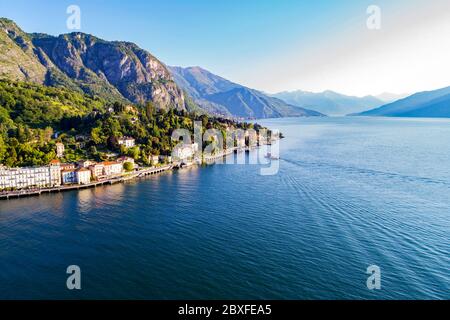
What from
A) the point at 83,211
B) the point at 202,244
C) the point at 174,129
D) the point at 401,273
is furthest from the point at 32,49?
the point at 401,273

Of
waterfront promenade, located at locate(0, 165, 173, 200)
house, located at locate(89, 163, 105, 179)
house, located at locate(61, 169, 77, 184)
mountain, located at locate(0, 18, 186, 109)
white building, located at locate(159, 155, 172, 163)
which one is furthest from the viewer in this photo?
mountain, located at locate(0, 18, 186, 109)

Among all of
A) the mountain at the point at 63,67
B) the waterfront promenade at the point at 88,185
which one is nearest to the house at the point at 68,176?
the waterfront promenade at the point at 88,185

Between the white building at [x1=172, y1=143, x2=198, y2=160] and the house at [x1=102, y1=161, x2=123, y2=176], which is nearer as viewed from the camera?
the house at [x1=102, y1=161, x2=123, y2=176]

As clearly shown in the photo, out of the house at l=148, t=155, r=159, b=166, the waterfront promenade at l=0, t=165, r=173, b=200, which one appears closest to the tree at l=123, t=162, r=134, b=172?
the waterfront promenade at l=0, t=165, r=173, b=200

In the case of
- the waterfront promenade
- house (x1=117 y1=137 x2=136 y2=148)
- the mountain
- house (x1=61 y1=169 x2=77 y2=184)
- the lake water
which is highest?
the mountain

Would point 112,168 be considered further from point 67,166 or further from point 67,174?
point 67,174

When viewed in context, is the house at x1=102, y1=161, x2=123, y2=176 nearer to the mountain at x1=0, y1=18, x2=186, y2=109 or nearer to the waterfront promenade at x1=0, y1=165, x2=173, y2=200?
the waterfront promenade at x1=0, y1=165, x2=173, y2=200

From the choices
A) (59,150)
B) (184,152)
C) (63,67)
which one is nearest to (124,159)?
(59,150)
